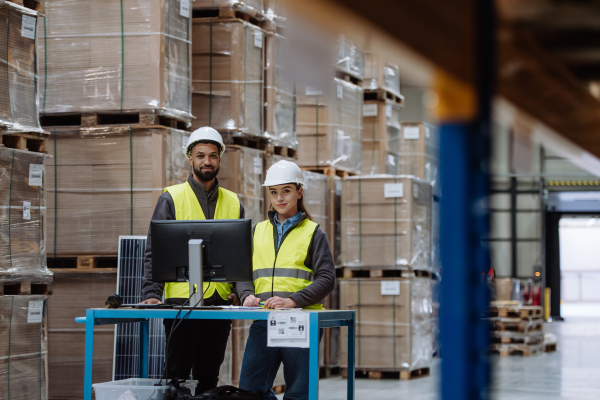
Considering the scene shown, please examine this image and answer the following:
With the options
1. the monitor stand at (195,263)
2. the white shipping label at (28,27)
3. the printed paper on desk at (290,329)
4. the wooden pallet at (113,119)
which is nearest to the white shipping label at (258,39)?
the wooden pallet at (113,119)

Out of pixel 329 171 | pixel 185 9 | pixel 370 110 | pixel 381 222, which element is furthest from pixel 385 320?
pixel 185 9

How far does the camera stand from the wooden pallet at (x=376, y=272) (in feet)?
27.4

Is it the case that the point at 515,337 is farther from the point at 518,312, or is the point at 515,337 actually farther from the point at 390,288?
the point at 390,288

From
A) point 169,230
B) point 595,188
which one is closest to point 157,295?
point 169,230

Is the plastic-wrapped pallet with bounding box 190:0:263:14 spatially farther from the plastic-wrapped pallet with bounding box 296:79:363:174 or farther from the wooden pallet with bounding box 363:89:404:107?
the wooden pallet with bounding box 363:89:404:107

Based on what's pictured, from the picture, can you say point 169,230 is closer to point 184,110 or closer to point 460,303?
point 184,110

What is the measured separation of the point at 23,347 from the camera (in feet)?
16.5

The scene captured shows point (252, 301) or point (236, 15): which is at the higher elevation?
point (236, 15)

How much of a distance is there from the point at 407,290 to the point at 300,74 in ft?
25.3

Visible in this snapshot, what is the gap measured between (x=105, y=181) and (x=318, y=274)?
2234mm

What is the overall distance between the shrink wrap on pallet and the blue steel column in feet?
17.5

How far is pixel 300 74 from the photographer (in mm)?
708

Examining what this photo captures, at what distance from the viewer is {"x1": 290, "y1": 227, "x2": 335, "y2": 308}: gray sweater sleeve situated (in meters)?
4.42

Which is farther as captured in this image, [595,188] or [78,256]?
[595,188]
